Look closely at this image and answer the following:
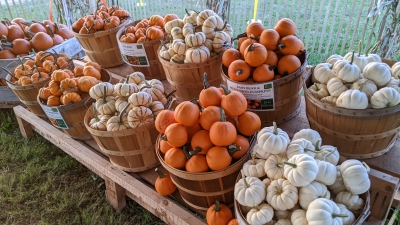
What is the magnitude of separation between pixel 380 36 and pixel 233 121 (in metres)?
2.10

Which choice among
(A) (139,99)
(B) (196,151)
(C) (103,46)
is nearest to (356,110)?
(B) (196,151)

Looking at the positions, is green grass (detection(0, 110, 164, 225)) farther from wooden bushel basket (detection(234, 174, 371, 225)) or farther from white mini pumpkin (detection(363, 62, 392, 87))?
white mini pumpkin (detection(363, 62, 392, 87))

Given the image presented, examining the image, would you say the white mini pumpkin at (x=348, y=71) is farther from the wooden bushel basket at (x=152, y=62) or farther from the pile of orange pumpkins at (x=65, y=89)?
the pile of orange pumpkins at (x=65, y=89)

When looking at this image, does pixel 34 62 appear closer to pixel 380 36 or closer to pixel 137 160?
pixel 137 160

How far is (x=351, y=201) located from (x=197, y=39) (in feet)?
4.27

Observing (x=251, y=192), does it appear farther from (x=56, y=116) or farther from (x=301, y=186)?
(x=56, y=116)

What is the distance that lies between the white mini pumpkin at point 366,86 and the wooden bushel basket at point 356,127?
11 centimetres

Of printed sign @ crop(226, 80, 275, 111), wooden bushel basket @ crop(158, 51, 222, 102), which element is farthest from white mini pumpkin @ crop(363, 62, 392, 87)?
wooden bushel basket @ crop(158, 51, 222, 102)

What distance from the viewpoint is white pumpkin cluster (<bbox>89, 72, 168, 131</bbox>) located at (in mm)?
1841

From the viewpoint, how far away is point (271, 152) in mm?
1375

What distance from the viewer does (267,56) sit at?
1767 mm

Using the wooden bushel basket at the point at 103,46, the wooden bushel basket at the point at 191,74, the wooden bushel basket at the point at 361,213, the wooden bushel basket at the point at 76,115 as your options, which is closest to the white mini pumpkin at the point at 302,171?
the wooden bushel basket at the point at 361,213

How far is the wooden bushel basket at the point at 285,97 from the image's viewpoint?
5.71 ft

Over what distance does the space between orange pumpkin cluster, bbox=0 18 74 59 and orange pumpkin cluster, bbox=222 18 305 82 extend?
7.87ft
